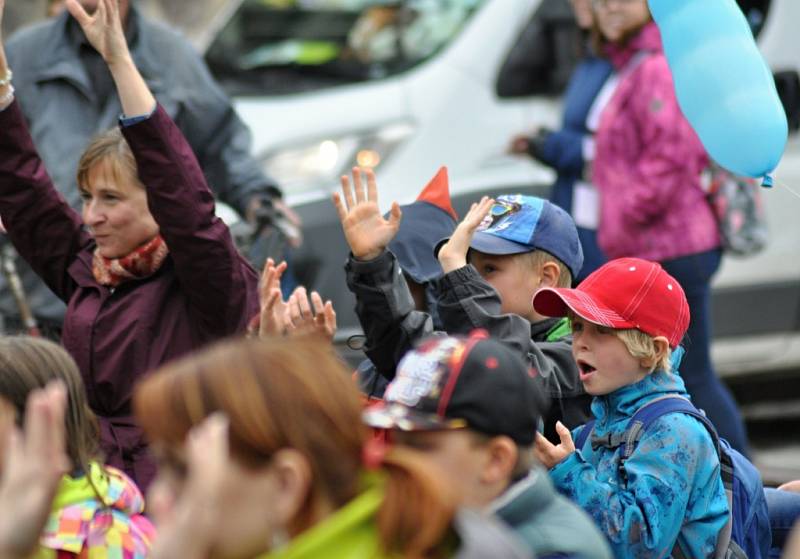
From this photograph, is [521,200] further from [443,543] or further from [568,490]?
[443,543]

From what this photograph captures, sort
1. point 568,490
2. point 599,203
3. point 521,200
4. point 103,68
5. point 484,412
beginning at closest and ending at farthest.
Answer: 1. point 484,412
2. point 568,490
3. point 521,200
4. point 103,68
5. point 599,203

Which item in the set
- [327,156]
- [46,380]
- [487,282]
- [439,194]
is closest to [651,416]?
[487,282]

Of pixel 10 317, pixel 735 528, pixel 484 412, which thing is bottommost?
pixel 10 317

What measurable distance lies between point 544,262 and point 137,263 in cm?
105

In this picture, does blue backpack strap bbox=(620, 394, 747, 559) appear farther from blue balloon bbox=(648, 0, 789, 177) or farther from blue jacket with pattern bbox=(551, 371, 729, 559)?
blue balloon bbox=(648, 0, 789, 177)

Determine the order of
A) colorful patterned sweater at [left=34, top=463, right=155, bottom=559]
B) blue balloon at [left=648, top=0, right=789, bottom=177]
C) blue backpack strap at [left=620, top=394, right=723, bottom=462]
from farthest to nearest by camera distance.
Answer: blue balloon at [left=648, top=0, right=789, bottom=177], blue backpack strap at [left=620, top=394, right=723, bottom=462], colorful patterned sweater at [left=34, top=463, right=155, bottom=559]

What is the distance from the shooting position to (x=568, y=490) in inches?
136

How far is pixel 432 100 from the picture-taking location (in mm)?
7238

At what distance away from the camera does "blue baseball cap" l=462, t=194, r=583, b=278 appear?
4074mm

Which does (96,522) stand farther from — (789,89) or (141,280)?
(789,89)

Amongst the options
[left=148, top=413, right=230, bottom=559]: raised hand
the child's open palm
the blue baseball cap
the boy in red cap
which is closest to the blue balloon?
the blue baseball cap

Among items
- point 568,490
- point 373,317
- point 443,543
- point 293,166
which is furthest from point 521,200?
point 293,166

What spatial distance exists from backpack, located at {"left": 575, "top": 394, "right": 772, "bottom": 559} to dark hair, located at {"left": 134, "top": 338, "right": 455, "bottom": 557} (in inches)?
48.6

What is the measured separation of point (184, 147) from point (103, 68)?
1.74 meters
